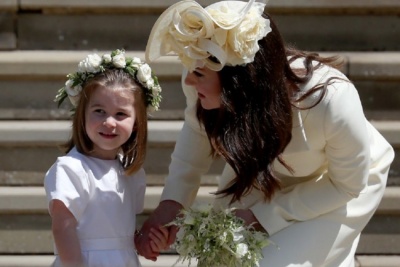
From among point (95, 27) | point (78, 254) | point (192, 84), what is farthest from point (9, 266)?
point (192, 84)

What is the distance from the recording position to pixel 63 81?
5863 millimetres

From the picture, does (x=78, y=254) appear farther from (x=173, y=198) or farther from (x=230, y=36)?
(x=230, y=36)

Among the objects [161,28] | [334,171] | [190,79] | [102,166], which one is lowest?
[102,166]

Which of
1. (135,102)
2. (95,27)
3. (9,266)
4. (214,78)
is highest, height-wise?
(214,78)

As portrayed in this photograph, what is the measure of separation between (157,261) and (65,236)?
175cm

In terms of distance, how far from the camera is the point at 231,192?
414 centimetres

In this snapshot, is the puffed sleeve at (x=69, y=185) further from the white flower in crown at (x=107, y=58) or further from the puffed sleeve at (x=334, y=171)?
the puffed sleeve at (x=334, y=171)

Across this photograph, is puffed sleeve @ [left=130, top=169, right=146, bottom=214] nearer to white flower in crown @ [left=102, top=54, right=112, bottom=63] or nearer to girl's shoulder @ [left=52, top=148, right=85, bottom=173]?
girl's shoulder @ [left=52, top=148, right=85, bottom=173]

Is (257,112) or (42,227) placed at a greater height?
(257,112)

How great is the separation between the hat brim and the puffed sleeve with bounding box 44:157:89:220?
1.67 feet

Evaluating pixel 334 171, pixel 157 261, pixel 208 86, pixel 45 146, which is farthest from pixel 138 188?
pixel 45 146

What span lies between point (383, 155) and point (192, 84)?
3.08ft

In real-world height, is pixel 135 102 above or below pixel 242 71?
below

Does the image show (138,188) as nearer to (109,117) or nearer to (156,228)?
(156,228)
